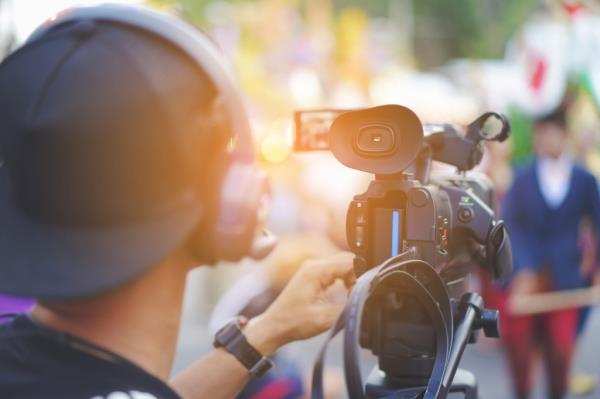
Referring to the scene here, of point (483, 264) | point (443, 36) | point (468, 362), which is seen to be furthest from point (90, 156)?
point (443, 36)

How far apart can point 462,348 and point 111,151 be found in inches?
27.0

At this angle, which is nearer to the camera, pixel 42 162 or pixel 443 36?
pixel 42 162

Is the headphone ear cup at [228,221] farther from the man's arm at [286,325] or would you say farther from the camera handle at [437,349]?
the man's arm at [286,325]

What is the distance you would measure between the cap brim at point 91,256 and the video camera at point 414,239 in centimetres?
33

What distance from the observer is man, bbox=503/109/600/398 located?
4.20 meters

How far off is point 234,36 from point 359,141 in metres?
13.5

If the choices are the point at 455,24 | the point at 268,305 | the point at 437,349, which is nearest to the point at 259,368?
the point at 437,349

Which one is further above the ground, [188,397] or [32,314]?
[32,314]

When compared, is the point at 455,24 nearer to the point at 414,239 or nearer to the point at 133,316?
the point at 414,239

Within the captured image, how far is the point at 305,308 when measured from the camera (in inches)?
54.5

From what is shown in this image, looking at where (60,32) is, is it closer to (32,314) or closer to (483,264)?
(32,314)

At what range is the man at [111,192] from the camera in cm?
94

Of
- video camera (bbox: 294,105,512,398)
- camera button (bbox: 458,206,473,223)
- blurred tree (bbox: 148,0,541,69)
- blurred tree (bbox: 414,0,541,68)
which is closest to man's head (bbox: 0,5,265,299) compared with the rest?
video camera (bbox: 294,105,512,398)

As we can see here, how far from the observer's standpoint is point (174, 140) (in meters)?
0.95
